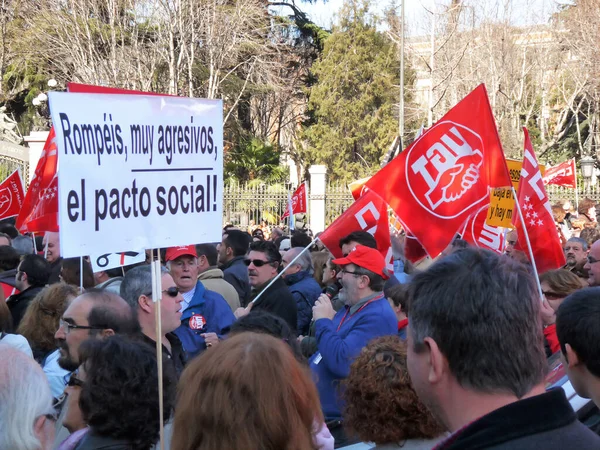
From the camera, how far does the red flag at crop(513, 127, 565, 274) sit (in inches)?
258

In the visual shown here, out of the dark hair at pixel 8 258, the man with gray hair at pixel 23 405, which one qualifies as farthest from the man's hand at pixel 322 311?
the dark hair at pixel 8 258

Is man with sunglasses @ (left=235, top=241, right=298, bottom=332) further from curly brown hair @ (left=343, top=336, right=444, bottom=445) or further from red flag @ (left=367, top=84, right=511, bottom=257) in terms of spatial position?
curly brown hair @ (left=343, top=336, right=444, bottom=445)

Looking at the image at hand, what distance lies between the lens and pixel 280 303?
256 inches

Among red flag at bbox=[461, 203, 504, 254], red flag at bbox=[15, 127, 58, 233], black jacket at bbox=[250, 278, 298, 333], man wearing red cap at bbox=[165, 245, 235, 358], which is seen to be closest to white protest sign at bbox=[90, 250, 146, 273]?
man wearing red cap at bbox=[165, 245, 235, 358]

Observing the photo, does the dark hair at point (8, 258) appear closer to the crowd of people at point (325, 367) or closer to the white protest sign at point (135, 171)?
the crowd of people at point (325, 367)

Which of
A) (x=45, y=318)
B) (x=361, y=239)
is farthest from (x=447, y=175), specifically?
(x=45, y=318)

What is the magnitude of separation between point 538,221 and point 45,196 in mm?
4700

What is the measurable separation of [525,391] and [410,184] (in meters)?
4.61

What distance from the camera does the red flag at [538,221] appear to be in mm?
6555

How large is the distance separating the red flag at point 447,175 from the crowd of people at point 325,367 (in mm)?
820

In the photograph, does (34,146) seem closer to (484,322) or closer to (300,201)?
(300,201)

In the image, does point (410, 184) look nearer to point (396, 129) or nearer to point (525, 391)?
point (525, 391)

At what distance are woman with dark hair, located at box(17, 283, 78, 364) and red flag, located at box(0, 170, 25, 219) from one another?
6.99 meters

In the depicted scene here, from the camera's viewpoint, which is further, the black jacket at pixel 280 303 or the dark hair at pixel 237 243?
the dark hair at pixel 237 243
